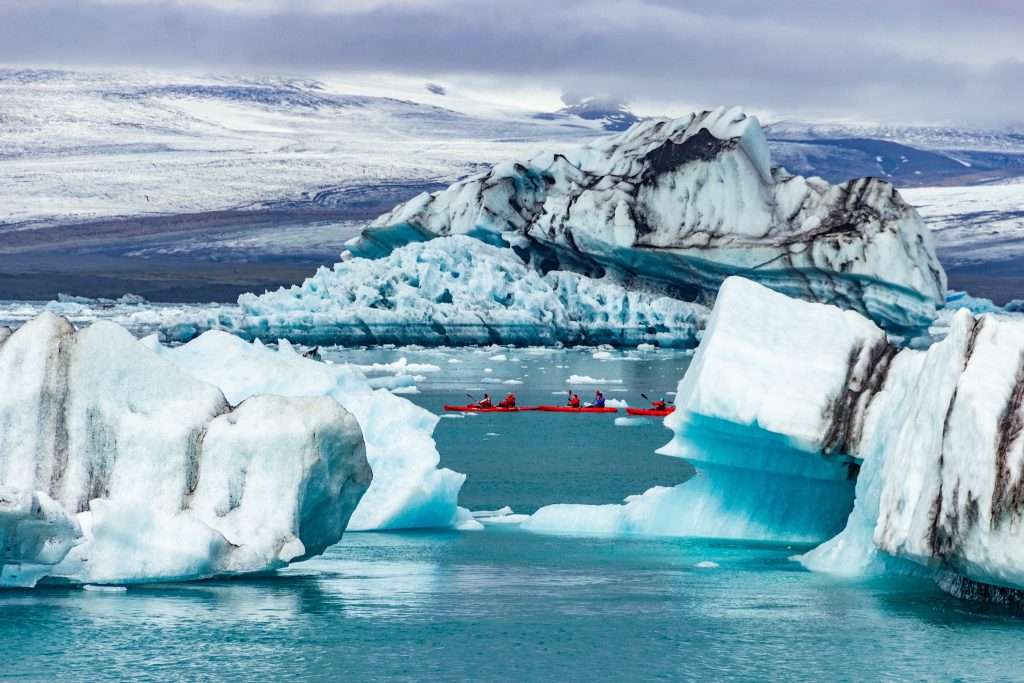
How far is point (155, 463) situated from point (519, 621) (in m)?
2.49

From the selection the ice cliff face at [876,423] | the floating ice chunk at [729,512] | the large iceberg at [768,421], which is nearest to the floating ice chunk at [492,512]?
the floating ice chunk at [729,512]

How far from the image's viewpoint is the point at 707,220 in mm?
42375

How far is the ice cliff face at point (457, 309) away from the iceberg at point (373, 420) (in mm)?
27494

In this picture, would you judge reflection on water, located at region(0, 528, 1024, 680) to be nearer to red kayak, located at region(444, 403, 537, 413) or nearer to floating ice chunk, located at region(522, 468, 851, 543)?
floating ice chunk, located at region(522, 468, 851, 543)

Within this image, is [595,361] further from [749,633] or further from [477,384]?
[749,633]

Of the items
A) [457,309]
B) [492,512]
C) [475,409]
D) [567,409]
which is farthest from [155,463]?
[457,309]

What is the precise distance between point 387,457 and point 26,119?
128 m

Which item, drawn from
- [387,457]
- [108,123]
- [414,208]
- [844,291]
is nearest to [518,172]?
[414,208]

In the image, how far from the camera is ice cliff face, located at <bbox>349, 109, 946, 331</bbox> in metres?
40.2

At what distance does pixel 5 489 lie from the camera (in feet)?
34.5

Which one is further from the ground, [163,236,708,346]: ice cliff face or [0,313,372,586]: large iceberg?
[0,313,372,586]: large iceberg

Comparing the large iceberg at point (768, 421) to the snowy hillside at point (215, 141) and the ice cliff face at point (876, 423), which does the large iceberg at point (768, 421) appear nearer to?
the ice cliff face at point (876, 423)

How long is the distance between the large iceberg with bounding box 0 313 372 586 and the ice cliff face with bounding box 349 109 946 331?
1168 inches

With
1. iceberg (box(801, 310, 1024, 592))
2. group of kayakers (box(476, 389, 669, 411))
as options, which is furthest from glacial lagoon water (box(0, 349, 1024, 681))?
group of kayakers (box(476, 389, 669, 411))
